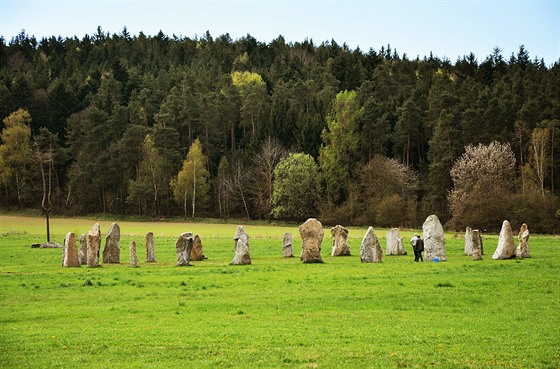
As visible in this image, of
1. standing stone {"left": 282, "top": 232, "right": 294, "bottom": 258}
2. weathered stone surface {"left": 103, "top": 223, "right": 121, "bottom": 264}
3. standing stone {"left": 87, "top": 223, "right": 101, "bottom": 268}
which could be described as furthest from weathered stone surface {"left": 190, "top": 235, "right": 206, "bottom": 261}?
standing stone {"left": 87, "top": 223, "right": 101, "bottom": 268}

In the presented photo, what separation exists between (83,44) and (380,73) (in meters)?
111

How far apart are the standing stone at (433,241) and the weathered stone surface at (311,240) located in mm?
5588

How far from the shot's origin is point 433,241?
3562cm

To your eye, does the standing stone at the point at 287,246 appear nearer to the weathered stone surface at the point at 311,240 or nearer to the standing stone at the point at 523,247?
the weathered stone surface at the point at 311,240

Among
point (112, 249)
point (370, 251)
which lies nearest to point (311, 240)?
point (370, 251)

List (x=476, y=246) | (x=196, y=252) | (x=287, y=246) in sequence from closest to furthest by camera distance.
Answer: (x=476, y=246) → (x=196, y=252) → (x=287, y=246)

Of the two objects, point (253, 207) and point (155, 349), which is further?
point (253, 207)

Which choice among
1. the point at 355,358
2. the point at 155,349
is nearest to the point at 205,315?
the point at 155,349

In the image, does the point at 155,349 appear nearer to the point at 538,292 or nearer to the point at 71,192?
the point at 538,292

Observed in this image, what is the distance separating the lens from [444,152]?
87000 millimetres

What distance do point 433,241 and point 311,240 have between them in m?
6.42

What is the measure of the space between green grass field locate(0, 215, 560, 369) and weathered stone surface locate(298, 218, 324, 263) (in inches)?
→ 69.4

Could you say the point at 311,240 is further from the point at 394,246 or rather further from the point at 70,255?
the point at 70,255

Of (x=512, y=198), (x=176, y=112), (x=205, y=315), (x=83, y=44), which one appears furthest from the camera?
(x=83, y=44)
